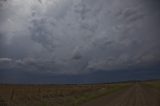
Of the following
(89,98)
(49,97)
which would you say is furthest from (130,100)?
(49,97)

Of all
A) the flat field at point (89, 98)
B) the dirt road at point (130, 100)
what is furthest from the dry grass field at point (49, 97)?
the dirt road at point (130, 100)

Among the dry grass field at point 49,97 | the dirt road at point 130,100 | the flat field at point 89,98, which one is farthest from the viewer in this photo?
the dry grass field at point 49,97

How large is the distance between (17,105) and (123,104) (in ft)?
34.2

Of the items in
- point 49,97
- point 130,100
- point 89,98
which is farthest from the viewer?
point 49,97

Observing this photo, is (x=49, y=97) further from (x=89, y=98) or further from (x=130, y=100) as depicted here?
(x=130, y=100)

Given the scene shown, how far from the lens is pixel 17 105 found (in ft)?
116

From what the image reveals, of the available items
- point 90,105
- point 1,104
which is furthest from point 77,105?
point 1,104

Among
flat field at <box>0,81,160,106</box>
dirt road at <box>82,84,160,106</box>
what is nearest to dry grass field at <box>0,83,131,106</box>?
flat field at <box>0,81,160,106</box>

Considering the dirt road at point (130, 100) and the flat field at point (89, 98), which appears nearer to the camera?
the dirt road at point (130, 100)

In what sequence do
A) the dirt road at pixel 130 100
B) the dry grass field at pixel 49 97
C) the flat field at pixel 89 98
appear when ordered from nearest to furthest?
the dirt road at pixel 130 100 < the flat field at pixel 89 98 < the dry grass field at pixel 49 97

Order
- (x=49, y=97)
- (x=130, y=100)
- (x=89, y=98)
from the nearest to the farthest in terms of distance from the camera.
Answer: (x=130, y=100), (x=89, y=98), (x=49, y=97)

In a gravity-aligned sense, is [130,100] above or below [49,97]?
below

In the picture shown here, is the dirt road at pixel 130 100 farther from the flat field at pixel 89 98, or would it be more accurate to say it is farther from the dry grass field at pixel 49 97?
the dry grass field at pixel 49 97

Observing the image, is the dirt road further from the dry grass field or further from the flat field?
the dry grass field
